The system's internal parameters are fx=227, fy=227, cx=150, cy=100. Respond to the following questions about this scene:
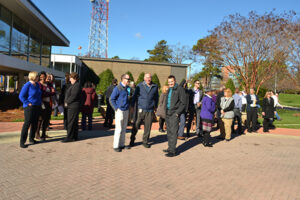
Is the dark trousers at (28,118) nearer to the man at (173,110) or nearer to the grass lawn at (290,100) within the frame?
the man at (173,110)

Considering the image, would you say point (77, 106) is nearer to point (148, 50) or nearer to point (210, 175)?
point (210, 175)

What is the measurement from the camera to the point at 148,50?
68938 mm

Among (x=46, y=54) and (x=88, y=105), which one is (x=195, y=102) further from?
(x=46, y=54)

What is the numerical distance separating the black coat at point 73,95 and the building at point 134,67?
25351mm

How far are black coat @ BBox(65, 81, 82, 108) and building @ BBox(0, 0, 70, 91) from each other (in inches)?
303

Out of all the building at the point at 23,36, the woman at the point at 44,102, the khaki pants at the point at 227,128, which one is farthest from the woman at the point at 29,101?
the building at the point at 23,36

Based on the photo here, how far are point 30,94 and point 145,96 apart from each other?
290 cm

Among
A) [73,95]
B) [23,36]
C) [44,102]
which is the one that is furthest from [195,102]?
[23,36]

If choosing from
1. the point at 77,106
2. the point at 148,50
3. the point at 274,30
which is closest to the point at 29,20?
the point at 77,106

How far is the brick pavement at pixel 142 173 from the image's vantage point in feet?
11.6

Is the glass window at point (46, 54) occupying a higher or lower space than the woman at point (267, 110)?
higher

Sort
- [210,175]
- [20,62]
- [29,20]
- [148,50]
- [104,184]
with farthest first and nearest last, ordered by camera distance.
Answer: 1. [148,50]
2. [29,20]
3. [20,62]
4. [210,175]
5. [104,184]

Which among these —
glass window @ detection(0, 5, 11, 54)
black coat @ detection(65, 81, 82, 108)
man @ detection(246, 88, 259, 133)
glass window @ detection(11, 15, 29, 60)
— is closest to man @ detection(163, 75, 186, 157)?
black coat @ detection(65, 81, 82, 108)

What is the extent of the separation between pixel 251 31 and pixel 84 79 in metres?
20.9
